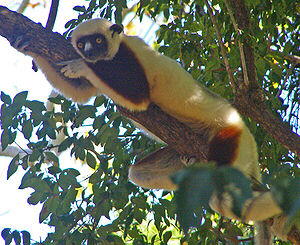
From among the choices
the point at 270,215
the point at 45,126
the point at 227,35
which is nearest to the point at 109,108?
the point at 45,126

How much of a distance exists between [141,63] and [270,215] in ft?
7.95

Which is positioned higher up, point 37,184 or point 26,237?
point 37,184

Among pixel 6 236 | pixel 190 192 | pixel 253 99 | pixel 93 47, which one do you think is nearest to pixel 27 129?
pixel 6 236

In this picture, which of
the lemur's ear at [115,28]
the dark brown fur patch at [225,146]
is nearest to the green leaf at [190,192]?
the dark brown fur patch at [225,146]

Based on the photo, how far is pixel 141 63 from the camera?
6012 mm

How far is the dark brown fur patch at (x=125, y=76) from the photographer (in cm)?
569

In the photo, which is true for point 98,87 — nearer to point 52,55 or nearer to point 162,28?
point 52,55

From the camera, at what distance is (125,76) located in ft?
19.2

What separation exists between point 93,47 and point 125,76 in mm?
722

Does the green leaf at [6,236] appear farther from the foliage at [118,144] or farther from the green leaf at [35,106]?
the green leaf at [35,106]

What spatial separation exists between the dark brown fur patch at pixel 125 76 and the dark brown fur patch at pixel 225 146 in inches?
38.6

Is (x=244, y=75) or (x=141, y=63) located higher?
(x=141, y=63)

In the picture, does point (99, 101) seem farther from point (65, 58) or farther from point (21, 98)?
point (21, 98)

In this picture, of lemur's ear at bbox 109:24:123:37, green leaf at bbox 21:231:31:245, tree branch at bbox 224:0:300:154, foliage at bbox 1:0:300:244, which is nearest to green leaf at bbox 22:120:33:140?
foliage at bbox 1:0:300:244
